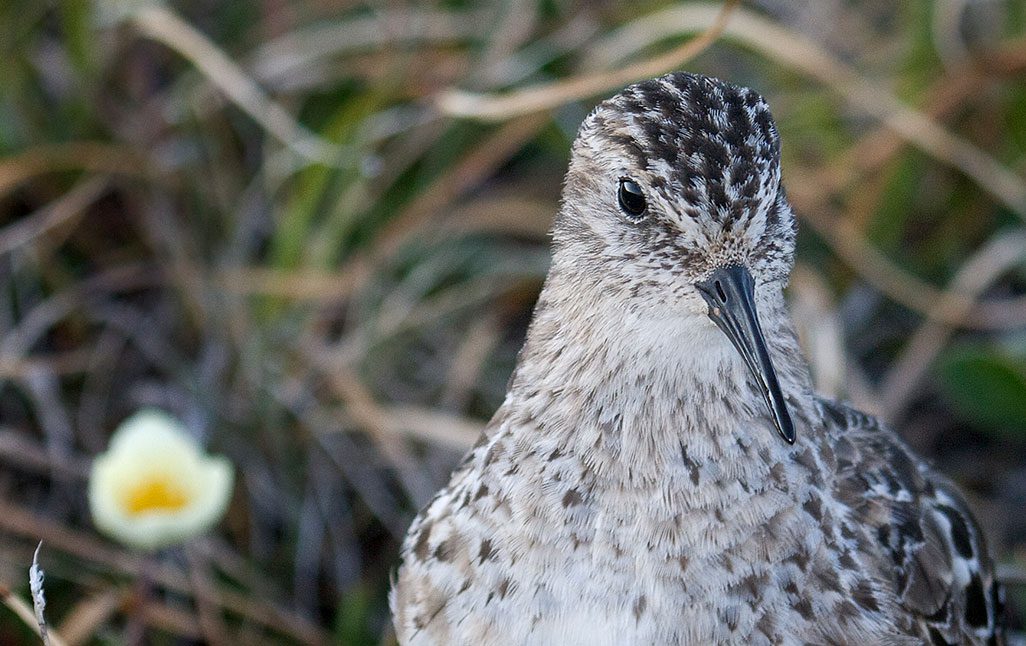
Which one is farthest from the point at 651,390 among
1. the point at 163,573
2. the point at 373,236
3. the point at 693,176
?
the point at 373,236

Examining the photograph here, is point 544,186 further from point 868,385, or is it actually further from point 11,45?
point 11,45

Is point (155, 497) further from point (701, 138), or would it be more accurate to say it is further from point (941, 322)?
point (941, 322)

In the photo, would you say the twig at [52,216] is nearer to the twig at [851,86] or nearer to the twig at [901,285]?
the twig at [851,86]

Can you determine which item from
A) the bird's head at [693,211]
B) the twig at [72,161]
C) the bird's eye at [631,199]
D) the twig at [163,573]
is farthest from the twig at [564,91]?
the twig at [163,573]

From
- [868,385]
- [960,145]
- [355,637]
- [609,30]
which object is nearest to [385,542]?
[355,637]

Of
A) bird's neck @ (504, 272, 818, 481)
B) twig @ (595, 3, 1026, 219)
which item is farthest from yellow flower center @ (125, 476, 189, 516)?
twig @ (595, 3, 1026, 219)
